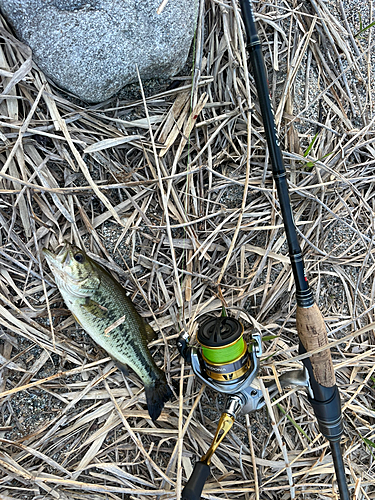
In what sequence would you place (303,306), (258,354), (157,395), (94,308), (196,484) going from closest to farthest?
(196,484), (303,306), (258,354), (94,308), (157,395)

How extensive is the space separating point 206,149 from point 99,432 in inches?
64.1

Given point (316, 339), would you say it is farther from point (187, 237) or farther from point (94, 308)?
point (94, 308)

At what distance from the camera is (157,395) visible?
73.9 inches

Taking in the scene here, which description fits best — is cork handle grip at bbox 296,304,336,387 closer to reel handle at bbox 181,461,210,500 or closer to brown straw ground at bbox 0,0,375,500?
brown straw ground at bbox 0,0,375,500

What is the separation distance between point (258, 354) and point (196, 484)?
57 cm

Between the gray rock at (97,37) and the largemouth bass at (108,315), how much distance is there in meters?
0.83

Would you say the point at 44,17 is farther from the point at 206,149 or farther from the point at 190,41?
the point at 206,149

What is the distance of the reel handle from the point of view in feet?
4.57

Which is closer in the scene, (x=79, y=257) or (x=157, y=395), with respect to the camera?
(x=79, y=257)

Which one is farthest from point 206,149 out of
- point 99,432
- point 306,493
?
point 306,493

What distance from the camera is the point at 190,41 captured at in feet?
5.99

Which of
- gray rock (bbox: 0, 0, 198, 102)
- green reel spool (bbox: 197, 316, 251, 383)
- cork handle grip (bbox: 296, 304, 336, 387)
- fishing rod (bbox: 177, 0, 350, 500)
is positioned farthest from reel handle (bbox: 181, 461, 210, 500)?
gray rock (bbox: 0, 0, 198, 102)

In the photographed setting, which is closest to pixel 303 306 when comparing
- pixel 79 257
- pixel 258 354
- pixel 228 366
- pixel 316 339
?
pixel 316 339

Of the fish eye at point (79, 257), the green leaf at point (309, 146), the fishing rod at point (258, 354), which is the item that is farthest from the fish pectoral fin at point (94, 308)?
the green leaf at point (309, 146)
